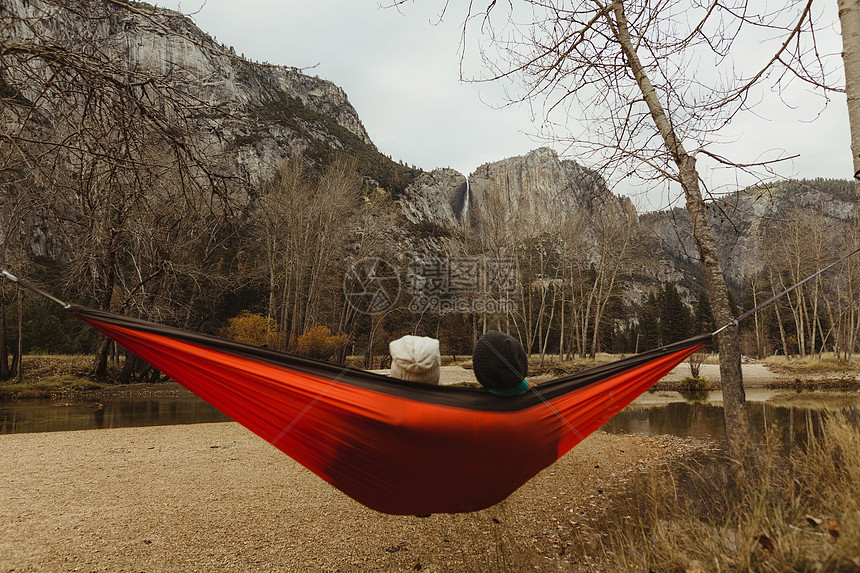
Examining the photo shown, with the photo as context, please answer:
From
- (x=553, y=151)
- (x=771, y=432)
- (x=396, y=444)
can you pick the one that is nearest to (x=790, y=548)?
(x=771, y=432)

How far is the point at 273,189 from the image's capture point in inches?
634

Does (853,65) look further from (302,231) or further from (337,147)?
(337,147)

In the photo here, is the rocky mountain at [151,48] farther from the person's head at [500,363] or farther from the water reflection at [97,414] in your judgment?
the water reflection at [97,414]

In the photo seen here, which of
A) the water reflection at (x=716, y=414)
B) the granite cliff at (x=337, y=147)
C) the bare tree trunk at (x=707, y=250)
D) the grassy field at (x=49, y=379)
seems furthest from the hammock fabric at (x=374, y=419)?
the grassy field at (x=49, y=379)

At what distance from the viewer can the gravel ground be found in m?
2.31

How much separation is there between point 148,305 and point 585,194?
11.1m

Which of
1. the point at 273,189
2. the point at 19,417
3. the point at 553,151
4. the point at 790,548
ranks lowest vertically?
the point at 19,417

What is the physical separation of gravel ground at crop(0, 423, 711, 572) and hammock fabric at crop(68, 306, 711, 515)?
0.62 m

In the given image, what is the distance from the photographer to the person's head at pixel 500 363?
1752 millimetres

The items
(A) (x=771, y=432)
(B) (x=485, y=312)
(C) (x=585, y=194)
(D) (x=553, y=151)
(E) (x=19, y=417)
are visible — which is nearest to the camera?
(A) (x=771, y=432)

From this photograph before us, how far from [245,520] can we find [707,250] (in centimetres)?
348

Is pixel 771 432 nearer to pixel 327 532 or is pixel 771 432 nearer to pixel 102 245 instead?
pixel 327 532

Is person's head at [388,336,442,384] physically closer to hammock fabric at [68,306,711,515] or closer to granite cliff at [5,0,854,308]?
hammock fabric at [68,306,711,515]

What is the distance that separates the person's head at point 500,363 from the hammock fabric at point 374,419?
0.05 metres
